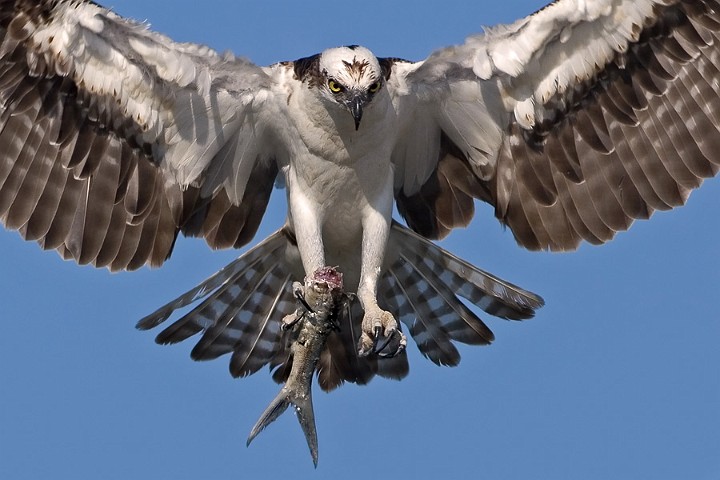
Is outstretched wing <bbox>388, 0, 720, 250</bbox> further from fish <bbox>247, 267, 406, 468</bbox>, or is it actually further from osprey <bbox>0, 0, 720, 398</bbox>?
fish <bbox>247, 267, 406, 468</bbox>

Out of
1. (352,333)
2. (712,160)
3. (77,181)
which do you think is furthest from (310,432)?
(712,160)

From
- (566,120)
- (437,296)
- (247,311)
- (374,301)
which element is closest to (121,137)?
(247,311)

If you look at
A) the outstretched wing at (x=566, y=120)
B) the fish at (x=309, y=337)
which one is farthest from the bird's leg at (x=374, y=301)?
the outstretched wing at (x=566, y=120)

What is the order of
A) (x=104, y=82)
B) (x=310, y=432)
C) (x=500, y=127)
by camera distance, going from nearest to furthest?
(x=310, y=432) < (x=104, y=82) < (x=500, y=127)

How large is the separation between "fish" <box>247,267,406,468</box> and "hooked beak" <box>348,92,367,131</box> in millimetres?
986

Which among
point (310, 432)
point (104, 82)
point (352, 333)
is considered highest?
point (104, 82)

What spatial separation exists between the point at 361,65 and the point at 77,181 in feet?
6.88

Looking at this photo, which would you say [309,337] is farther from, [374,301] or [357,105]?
[357,105]

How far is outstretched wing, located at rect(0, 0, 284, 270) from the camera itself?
1005 centimetres

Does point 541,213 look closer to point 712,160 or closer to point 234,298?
point 712,160

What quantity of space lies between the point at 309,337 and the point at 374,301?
2.76 ft

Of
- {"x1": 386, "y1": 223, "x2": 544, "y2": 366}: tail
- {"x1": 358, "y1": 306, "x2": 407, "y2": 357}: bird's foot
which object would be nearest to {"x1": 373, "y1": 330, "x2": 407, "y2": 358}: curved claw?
{"x1": 358, "y1": 306, "x2": 407, "y2": 357}: bird's foot

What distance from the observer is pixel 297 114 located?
1045 centimetres

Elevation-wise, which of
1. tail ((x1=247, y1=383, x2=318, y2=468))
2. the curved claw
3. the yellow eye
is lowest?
tail ((x1=247, y1=383, x2=318, y2=468))
